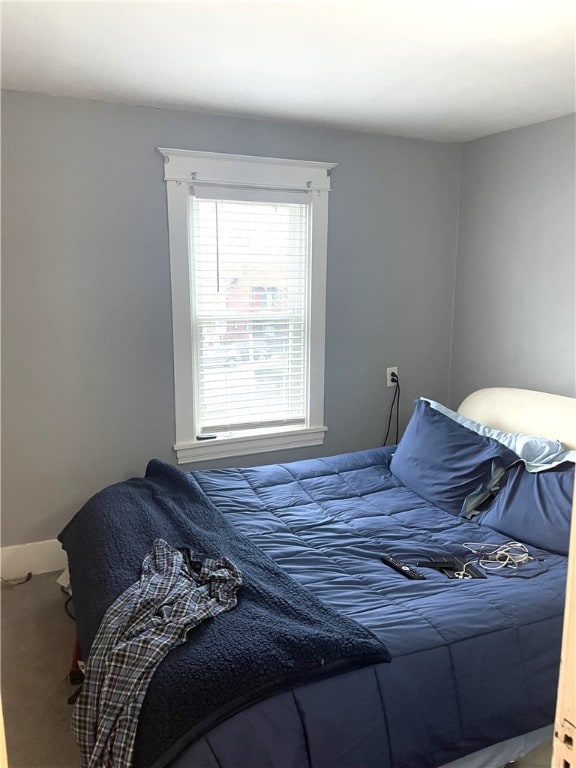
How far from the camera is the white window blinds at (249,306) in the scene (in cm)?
316

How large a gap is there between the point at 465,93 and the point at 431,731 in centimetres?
254

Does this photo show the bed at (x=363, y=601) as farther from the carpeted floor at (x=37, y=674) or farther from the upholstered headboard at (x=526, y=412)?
the carpeted floor at (x=37, y=674)

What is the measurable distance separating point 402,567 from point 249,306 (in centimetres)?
174

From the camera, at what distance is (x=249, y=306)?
3.30 metres

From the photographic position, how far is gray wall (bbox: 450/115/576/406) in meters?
3.04

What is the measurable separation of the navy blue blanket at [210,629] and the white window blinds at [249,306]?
3.17 feet

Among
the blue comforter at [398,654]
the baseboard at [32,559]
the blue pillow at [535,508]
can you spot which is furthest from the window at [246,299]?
the blue pillow at [535,508]

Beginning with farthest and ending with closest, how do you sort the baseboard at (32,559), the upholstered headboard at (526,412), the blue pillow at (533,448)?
the baseboard at (32,559)
the upholstered headboard at (526,412)
the blue pillow at (533,448)

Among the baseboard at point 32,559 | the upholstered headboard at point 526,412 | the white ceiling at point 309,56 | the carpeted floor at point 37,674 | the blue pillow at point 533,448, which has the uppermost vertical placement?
the white ceiling at point 309,56

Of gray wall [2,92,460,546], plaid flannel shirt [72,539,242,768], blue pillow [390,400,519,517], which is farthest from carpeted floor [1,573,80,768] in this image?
blue pillow [390,400,519,517]

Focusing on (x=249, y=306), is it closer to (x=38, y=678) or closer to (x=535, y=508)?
(x=535, y=508)

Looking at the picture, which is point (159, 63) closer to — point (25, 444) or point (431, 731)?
point (25, 444)

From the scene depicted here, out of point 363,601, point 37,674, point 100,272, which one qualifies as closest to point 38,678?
point 37,674

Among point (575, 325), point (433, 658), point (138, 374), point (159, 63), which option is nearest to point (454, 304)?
point (575, 325)
